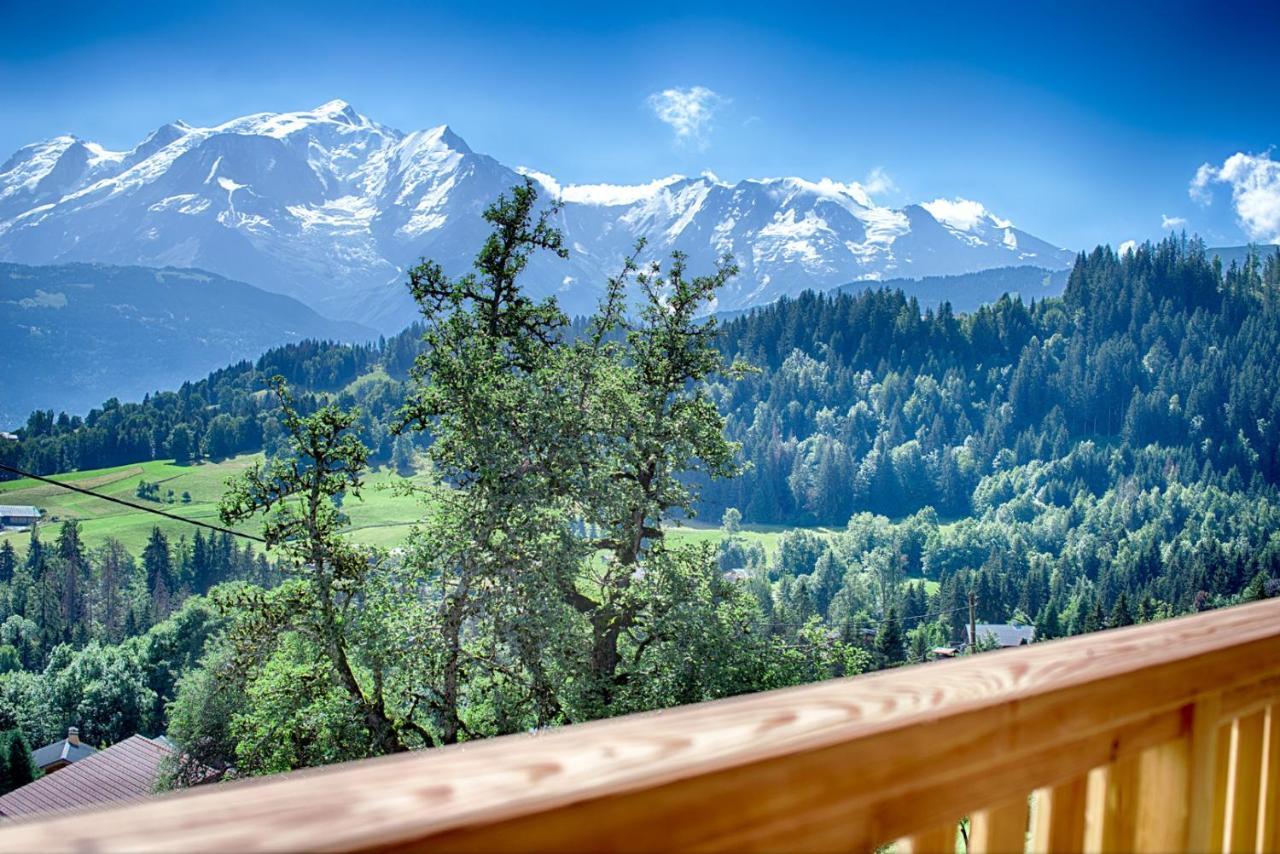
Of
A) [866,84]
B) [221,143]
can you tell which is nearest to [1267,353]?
[866,84]

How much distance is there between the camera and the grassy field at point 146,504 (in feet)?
200

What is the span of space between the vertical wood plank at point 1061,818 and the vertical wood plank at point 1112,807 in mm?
18

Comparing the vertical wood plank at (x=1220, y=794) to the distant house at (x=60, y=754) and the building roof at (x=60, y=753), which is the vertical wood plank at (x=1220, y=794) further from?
the building roof at (x=60, y=753)

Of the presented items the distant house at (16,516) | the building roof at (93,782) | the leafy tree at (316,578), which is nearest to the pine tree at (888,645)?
the building roof at (93,782)

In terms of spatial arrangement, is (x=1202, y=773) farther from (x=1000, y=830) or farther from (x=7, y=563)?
(x=7, y=563)

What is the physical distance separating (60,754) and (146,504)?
3054 centimetres

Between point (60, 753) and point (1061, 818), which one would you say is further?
point (60, 753)

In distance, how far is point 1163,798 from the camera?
0.82 m

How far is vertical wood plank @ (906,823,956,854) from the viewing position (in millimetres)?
604

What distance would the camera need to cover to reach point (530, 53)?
315ft

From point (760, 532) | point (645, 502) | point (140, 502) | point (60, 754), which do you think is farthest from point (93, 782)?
point (760, 532)

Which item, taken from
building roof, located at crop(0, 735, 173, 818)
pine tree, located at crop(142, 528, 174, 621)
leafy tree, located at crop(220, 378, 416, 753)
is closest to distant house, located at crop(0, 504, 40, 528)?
pine tree, located at crop(142, 528, 174, 621)

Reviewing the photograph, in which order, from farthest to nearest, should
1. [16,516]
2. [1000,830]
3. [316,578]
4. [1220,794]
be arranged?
[16,516] < [316,578] < [1220,794] < [1000,830]

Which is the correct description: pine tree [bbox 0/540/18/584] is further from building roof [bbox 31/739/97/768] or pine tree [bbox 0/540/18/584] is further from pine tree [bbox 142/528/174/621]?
building roof [bbox 31/739/97/768]
